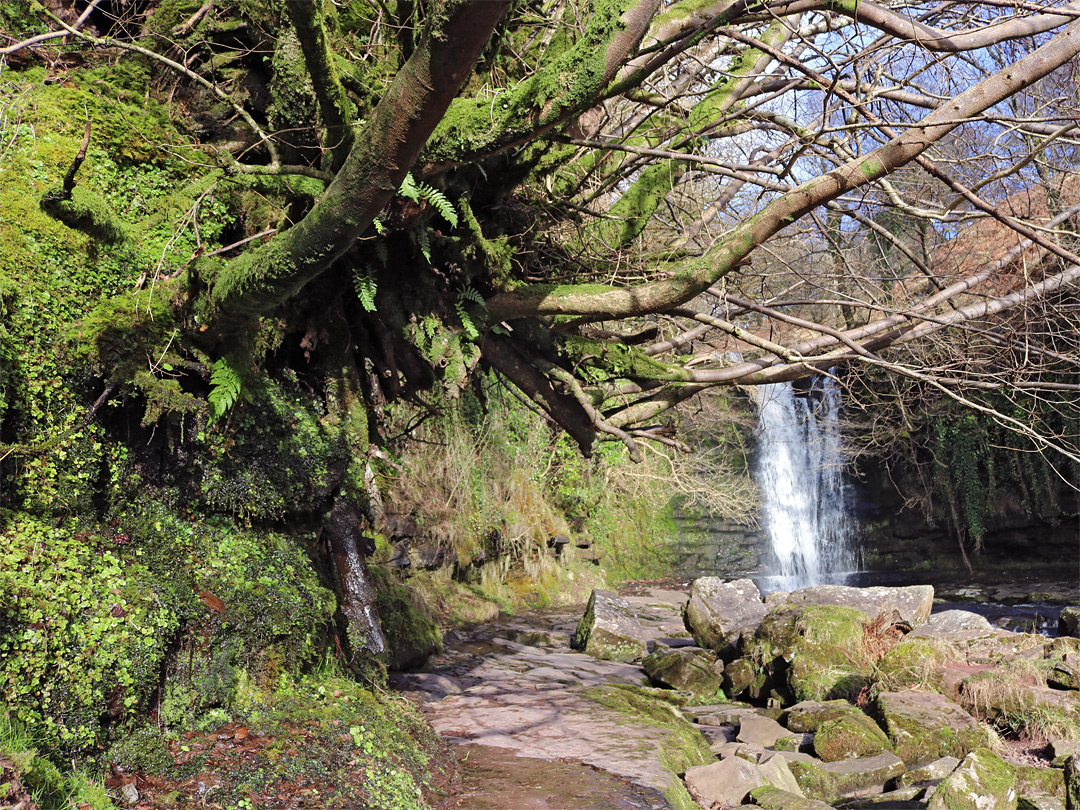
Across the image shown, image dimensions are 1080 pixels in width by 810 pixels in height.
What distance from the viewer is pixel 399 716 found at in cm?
487

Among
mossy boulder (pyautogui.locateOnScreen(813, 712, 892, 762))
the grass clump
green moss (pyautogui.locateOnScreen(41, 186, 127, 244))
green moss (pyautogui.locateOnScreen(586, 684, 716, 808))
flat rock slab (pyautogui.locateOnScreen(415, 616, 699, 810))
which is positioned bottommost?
mossy boulder (pyautogui.locateOnScreen(813, 712, 892, 762))

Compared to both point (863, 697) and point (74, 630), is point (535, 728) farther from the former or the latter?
point (863, 697)

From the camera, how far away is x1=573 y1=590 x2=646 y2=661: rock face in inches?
393

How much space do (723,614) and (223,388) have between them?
8526 mm

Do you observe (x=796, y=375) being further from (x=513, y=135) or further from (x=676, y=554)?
(x=676, y=554)

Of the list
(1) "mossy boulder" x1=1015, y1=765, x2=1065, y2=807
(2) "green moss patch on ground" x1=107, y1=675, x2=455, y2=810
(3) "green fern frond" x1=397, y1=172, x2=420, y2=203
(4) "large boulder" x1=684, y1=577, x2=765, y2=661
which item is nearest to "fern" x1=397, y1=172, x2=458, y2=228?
(3) "green fern frond" x1=397, y1=172, x2=420, y2=203

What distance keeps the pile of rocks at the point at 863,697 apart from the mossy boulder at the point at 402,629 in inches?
111

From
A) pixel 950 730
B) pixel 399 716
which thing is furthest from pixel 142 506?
pixel 950 730

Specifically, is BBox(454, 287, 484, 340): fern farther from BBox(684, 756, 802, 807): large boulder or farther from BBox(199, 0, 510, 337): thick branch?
BBox(684, 756, 802, 807): large boulder

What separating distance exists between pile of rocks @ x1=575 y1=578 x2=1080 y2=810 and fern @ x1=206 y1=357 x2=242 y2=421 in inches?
160

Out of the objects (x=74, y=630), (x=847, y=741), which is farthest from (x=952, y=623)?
(x=74, y=630)

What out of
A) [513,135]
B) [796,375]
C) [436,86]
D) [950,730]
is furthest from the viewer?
[950,730]

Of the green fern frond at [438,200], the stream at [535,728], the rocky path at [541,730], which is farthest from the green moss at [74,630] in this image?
the green fern frond at [438,200]

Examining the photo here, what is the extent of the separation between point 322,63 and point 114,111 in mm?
2459
